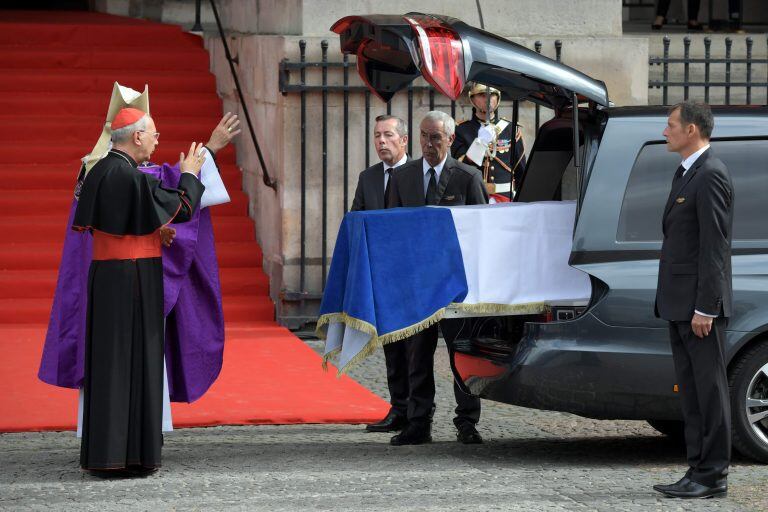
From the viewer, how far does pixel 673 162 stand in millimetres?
7746

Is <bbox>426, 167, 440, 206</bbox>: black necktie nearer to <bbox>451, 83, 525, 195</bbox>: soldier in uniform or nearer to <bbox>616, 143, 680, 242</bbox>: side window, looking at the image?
<bbox>616, 143, 680, 242</bbox>: side window

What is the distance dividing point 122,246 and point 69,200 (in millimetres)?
6108

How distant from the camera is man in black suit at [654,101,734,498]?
699cm

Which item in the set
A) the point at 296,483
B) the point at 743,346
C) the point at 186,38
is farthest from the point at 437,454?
the point at 186,38

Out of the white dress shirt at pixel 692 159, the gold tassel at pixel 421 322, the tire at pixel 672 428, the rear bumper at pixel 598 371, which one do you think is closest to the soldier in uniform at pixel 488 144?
the tire at pixel 672 428

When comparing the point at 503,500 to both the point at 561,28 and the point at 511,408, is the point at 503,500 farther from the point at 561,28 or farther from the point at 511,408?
the point at 561,28

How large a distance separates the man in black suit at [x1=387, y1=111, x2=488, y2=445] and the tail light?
34.0 inches

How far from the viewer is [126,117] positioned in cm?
774

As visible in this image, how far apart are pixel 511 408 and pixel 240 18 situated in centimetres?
674

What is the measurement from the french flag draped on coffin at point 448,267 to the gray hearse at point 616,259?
0.24m

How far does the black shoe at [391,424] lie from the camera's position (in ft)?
29.1

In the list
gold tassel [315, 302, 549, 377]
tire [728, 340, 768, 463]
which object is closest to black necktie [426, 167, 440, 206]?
gold tassel [315, 302, 549, 377]

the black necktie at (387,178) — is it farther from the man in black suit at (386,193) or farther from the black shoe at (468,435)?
the black shoe at (468,435)

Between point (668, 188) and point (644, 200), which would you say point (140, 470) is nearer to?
point (644, 200)
